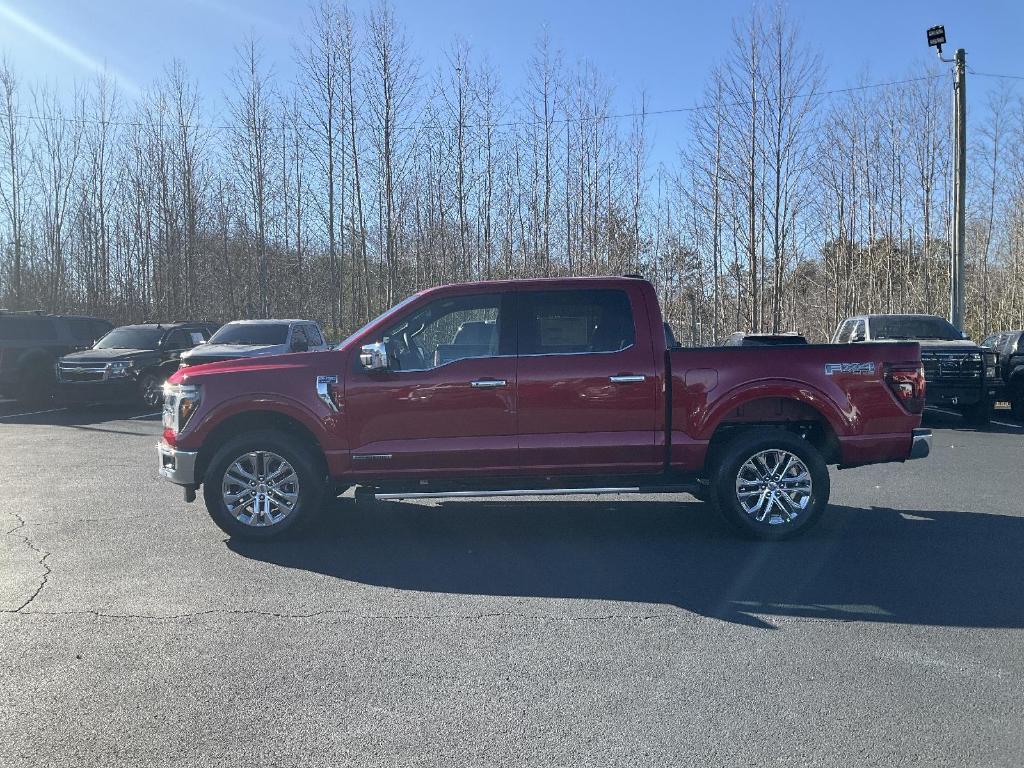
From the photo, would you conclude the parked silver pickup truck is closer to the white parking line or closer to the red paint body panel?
the white parking line

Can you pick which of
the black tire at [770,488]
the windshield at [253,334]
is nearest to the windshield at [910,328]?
the black tire at [770,488]

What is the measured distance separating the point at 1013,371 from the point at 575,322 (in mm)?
12288

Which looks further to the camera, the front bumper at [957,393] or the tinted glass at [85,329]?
the tinted glass at [85,329]

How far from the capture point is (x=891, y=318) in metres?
16.1

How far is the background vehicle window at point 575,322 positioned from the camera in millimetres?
Result: 6824

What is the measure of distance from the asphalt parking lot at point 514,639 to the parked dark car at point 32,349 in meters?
10.7

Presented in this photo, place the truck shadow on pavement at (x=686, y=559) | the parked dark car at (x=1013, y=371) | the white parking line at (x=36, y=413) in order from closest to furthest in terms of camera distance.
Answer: the truck shadow on pavement at (x=686, y=559) → the parked dark car at (x=1013, y=371) → the white parking line at (x=36, y=413)

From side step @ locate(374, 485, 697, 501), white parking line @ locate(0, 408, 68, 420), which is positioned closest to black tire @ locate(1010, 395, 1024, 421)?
side step @ locate(374, 485, 697, 501)

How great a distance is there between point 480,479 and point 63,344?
1511cm

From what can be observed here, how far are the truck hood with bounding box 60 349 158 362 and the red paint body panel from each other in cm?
1106

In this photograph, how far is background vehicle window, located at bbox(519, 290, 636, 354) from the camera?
682cm

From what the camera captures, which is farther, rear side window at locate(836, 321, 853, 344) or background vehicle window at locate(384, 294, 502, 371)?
rear side window at locate(836, 321, 853, 344)

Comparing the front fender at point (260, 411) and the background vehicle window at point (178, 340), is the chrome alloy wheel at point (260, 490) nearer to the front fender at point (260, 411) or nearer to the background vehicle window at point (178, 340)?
the front fender at point (260, 411)

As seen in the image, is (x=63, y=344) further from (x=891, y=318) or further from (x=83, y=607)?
(x=891, y=318)
